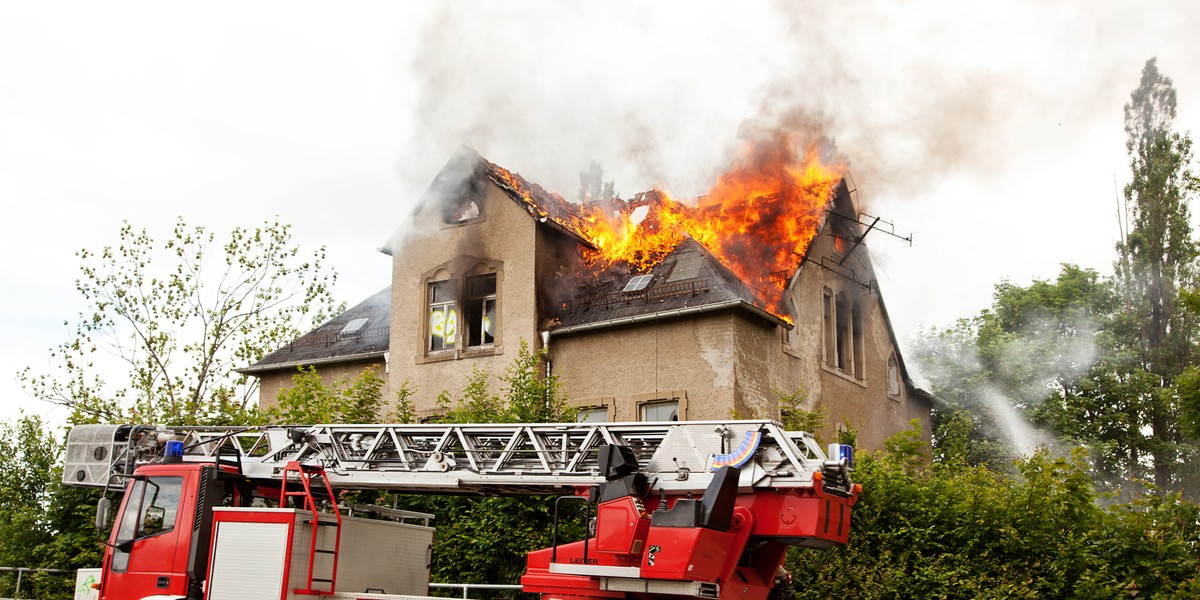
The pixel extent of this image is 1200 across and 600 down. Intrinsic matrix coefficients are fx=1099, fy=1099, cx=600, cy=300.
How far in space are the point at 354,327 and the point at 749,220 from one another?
10.5 meters

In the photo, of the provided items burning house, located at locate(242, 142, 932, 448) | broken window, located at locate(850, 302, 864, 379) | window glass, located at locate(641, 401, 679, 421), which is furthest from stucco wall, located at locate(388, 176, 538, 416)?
broken window, located at locate(850, 302, 864, 379)

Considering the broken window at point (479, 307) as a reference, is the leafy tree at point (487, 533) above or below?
below

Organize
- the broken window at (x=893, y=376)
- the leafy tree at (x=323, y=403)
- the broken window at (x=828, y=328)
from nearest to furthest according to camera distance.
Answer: the leafy tree at (x=323, y=403)
the broken window at (x=828, y=328)
the broken window at (x=893, y=376)

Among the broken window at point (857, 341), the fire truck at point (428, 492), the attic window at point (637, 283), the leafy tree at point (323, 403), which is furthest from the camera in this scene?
the broken window at point (857, 341)

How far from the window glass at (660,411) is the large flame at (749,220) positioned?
9.92ft

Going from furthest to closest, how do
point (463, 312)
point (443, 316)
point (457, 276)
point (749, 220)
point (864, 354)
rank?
point (864, 354)
point (443, 316)
point (457, 276)
point (463, 312)
point (749, 220)

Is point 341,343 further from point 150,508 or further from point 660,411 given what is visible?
point 150,508

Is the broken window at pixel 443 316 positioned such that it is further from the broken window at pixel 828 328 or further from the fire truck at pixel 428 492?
the fire truck at pixel 428 492

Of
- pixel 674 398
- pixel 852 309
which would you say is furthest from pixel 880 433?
pixel 674 398

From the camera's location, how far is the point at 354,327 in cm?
2752

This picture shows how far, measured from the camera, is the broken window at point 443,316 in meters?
24.1

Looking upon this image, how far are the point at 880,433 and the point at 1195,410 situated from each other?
10759 mm

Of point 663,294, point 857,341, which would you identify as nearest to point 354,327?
point 663,294

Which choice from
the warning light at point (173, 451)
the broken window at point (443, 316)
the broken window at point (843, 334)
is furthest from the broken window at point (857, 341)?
the warning light at point (173, 451)
